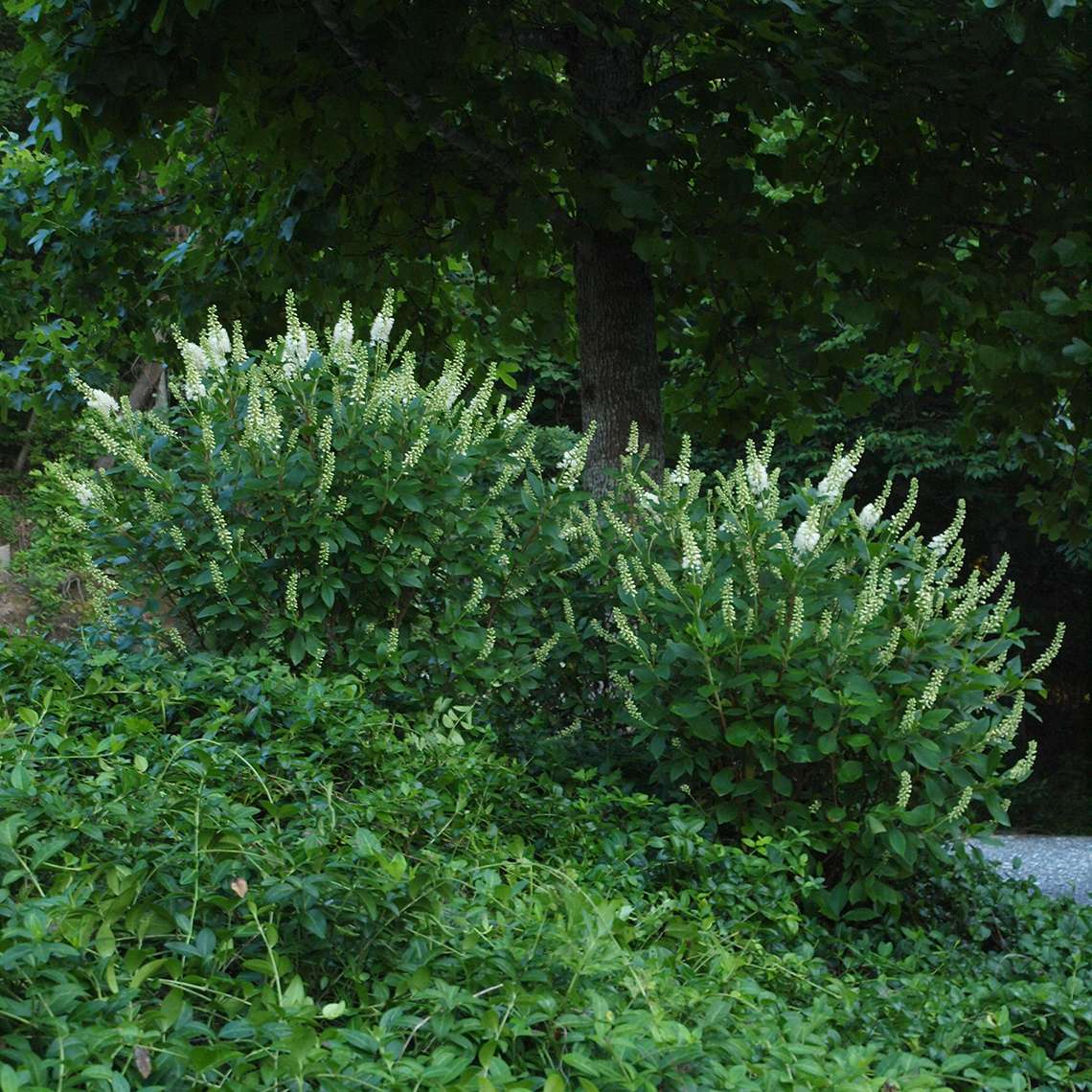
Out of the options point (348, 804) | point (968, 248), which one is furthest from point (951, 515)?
point (348, 804)

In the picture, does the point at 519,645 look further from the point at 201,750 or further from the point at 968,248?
the point at 968,248

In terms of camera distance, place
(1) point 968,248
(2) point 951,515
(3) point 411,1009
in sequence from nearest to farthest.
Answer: (3) point 411,1009 → (1) point 968,248 → (2) point 951,515

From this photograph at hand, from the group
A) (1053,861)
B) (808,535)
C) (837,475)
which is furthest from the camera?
(1053,861)

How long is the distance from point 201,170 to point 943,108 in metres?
4.24

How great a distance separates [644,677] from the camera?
421 cm

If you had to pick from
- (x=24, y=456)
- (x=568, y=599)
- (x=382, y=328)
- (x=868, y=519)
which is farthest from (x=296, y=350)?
(x=24, y=456)

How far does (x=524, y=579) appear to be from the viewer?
15.2 feet

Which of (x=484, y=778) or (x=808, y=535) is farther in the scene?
(x=808, y=535)

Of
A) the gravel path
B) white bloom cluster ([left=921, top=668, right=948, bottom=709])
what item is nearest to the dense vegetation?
white bloom cluster ([left=921, top=668, right=948, bottom=709])

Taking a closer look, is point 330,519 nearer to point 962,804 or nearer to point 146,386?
point 962,804

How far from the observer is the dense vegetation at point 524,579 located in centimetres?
233

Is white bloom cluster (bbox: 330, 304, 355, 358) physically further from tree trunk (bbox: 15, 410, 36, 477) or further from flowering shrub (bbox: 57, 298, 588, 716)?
tree trunk (bbox: 15, 410, 36, 477)

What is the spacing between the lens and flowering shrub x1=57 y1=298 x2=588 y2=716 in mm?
4207

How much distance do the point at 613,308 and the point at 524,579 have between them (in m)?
2.13
